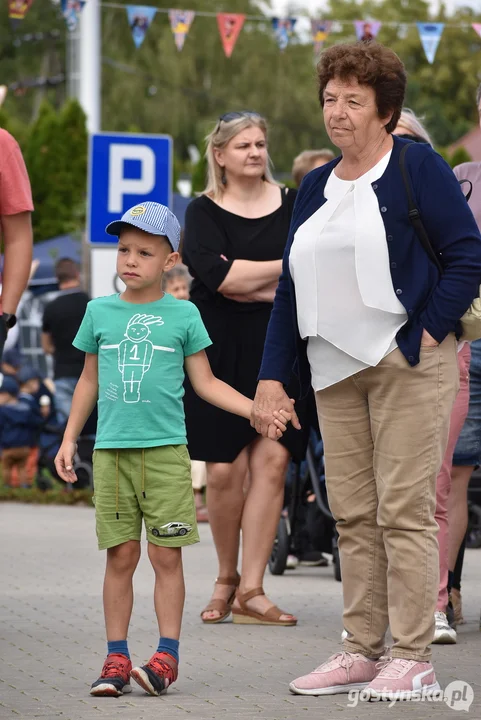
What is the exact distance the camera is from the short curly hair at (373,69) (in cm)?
468

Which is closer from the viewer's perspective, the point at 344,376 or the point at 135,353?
the point at 344,376

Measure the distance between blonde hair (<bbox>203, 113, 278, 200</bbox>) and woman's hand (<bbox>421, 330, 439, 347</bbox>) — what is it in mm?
2345

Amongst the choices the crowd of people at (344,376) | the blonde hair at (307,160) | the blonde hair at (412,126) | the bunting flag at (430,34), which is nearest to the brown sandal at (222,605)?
the crowd of people at (344,376)

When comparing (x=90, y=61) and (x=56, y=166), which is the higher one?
(x=90, y=61)

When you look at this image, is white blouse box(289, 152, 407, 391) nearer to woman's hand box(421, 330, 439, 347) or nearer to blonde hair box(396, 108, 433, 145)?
woman's hand box(421, 330, 439, 347)

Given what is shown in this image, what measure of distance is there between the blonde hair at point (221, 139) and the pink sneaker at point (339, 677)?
2581mm

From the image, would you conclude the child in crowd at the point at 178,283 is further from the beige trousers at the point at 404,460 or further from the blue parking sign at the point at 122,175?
the beige trousers at the point at 404,460

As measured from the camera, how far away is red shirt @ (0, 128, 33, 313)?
562 cm

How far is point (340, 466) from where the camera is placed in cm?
486

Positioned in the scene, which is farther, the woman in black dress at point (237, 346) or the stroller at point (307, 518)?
the stroller at point (307, 518)

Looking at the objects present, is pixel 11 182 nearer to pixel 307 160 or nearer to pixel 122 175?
pixel 307 160

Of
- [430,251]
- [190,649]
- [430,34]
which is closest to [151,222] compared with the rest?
[430,251]

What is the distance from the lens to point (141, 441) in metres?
4.91

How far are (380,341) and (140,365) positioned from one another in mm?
828
